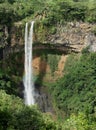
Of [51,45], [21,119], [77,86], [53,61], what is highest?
[51,45]

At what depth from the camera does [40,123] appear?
10445mm

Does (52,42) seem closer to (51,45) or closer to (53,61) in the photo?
(51,45)

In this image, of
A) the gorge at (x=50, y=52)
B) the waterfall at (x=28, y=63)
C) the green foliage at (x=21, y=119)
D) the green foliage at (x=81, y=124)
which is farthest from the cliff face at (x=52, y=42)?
the green foliage at (x=81, y=124)

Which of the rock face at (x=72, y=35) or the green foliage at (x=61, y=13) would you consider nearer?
the green foliage at (x=61, y=13)

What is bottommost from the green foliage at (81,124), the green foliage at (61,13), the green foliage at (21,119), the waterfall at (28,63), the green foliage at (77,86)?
the green foliage at (81,124)

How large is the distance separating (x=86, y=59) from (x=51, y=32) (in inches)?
117

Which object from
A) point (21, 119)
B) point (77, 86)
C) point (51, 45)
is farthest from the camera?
point (51, 45)

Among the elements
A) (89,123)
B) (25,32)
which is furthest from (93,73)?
(89,123)

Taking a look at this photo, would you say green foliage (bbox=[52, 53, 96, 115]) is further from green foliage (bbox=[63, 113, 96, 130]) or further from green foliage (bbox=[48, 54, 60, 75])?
green foliage (bbox=[63, 113, 96, 130])

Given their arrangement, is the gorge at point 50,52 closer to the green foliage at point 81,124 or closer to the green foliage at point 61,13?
the green foliage at point 61,13

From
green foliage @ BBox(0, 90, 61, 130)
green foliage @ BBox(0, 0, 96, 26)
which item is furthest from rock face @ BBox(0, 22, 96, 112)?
green foliage @ BBox(0, 90, 61, 130)

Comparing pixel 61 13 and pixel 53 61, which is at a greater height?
pixel 61 13

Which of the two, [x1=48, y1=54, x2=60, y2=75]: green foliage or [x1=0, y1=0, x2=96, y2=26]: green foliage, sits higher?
[x1=0, y1=0, x2=96, y2=26]: green foliage

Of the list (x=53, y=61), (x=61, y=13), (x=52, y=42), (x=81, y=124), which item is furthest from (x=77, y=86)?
(x=81, y=124)
